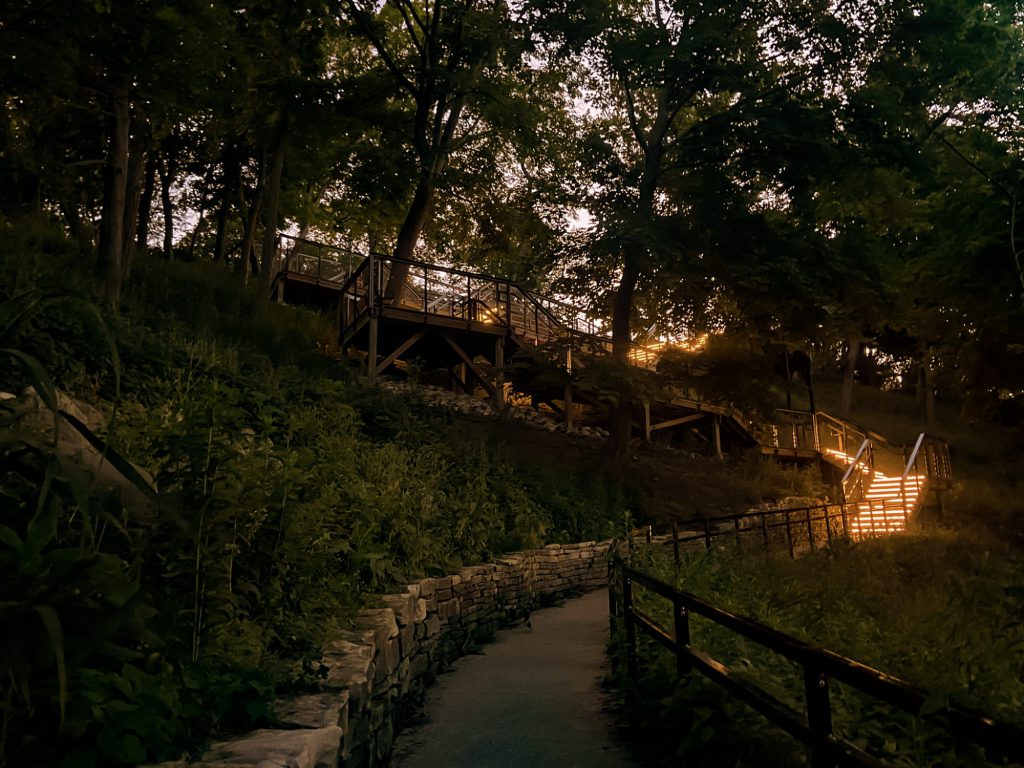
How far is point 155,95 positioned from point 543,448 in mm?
11182

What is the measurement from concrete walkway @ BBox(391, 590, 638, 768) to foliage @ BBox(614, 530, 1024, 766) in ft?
1.90

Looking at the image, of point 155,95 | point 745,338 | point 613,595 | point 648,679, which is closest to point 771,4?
point 745,338

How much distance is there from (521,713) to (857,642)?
2.73 metres

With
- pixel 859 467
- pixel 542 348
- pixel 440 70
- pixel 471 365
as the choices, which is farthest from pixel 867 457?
pixel 440 70

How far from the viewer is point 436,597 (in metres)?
7.89

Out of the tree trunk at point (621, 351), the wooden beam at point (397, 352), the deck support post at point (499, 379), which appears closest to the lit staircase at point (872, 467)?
the tree trunk at point (621, 351)

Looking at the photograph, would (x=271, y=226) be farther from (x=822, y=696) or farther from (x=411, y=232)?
(x=822, y=696)

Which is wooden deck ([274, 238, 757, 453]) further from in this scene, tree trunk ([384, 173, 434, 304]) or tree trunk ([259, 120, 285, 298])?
tree trunk ([259, 120, 285, 298])

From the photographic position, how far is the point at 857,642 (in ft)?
19.0

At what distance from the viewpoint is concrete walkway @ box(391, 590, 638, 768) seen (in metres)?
4.89

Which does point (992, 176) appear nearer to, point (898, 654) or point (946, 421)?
point (898, 654)

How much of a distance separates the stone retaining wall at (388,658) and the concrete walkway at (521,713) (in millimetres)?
275

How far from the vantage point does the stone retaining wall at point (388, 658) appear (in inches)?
123

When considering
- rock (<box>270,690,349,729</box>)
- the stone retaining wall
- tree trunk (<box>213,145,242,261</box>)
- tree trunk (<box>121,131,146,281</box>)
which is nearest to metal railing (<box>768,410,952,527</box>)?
the stone retaining wall
